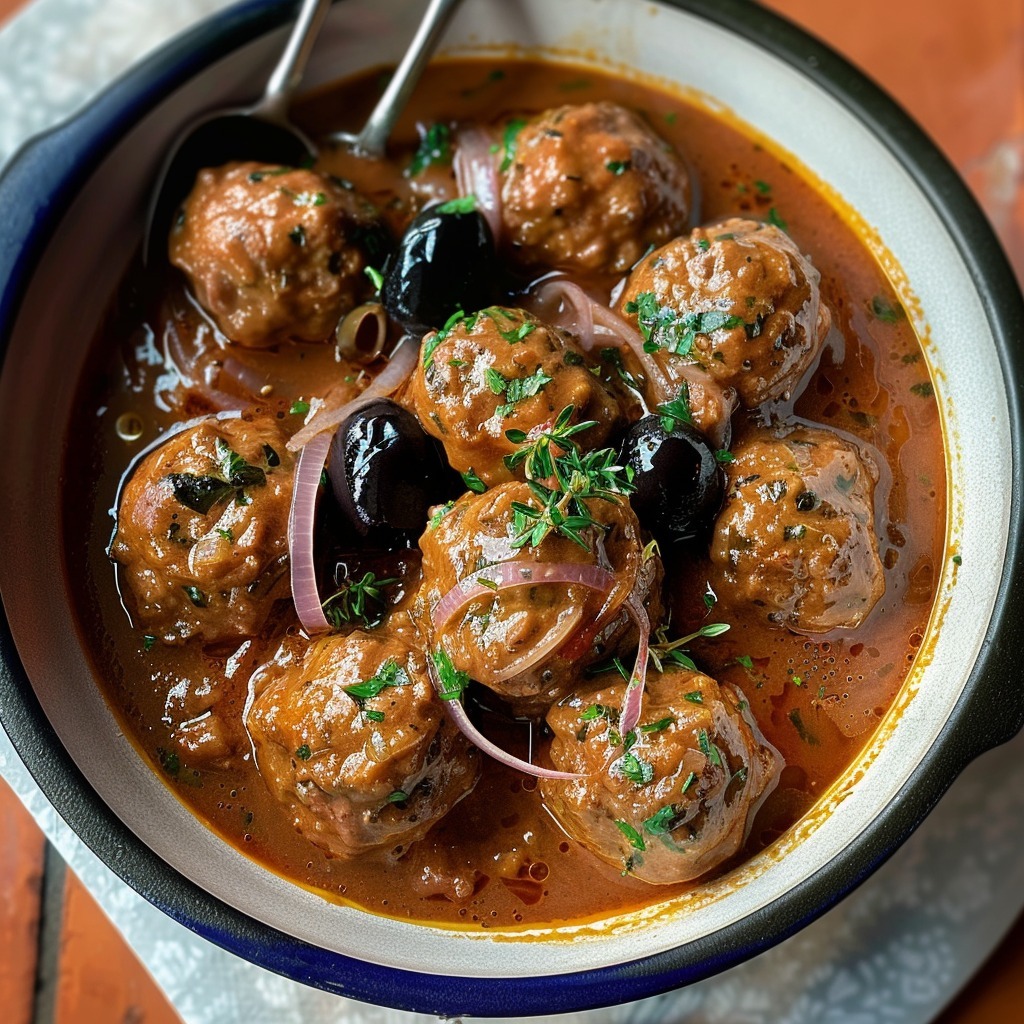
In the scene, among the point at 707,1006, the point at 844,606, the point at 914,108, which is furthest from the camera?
the point at 914,108

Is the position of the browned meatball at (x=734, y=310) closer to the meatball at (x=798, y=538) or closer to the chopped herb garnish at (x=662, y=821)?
the meatball at (x=798, y=538)

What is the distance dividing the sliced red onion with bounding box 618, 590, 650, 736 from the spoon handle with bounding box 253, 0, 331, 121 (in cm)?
184

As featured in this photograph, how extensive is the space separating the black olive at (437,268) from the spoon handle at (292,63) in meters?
0.63

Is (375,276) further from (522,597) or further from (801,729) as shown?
(801,729)

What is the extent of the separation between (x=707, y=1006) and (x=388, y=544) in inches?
66.0

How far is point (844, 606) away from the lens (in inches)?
109

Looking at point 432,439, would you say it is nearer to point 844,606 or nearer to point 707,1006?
point 844,606

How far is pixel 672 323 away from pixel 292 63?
138 centimetres

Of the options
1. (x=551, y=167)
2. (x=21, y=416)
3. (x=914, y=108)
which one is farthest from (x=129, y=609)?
(x=914, y=108)

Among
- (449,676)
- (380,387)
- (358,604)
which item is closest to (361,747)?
(449,676)

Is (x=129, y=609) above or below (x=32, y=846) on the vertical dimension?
above

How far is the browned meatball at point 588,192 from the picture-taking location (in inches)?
119

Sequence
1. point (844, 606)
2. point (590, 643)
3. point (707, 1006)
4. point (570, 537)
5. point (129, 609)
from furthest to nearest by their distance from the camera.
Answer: point (707, 1006) < point (129, 609) < point (844, 606) < point (590, 643) < point (570, 537)

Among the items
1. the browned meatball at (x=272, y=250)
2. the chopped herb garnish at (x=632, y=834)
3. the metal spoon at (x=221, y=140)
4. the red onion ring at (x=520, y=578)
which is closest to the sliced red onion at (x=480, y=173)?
the browned meatball at (x=272, y=250)
